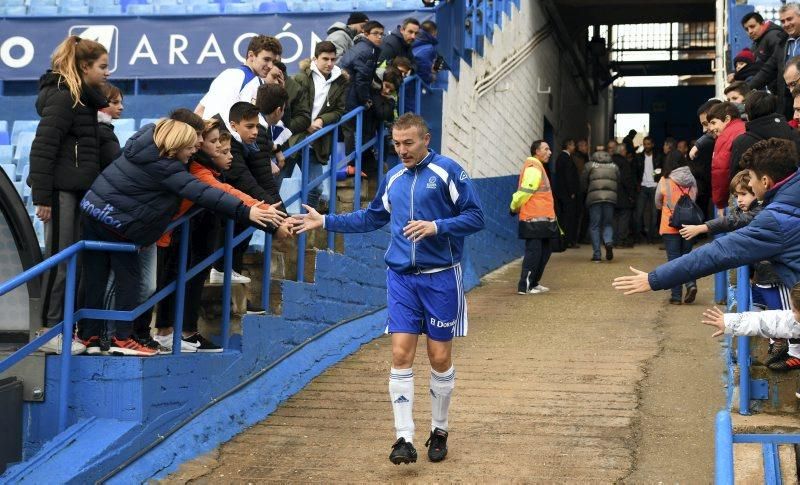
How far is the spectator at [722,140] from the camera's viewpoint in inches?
324

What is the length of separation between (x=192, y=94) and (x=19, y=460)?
7.48 meters

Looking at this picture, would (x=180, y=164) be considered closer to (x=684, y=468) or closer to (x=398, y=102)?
(x=684, y=468)

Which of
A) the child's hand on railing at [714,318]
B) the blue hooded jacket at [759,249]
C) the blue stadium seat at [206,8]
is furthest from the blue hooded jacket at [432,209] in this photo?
the blue stadium seat at [206,8]

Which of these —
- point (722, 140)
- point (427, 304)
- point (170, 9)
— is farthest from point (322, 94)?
point (170, 9)

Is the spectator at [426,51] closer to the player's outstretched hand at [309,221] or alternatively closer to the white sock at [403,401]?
the player's outstretched hand at [309,221]

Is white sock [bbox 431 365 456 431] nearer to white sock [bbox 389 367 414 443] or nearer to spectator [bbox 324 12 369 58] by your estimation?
white sock [bbox 389 367 414 443]

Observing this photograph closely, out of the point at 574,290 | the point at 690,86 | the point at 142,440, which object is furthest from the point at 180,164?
the point at 690,86

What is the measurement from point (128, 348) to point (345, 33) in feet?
17.9

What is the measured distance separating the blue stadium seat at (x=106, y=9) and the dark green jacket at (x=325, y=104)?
18.1 ft

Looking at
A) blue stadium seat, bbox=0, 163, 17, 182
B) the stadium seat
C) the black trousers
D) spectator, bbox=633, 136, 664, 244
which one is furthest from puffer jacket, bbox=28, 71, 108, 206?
spectator, bbox=633, 136, 664, 244

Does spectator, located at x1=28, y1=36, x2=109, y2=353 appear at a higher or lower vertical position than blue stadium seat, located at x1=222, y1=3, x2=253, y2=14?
lower

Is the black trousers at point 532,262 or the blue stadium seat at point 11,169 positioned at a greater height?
the blue stadium seat at point 11,169

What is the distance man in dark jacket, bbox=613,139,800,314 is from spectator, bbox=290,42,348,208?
4.15 meters

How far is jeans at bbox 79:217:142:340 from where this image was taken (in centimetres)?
574
